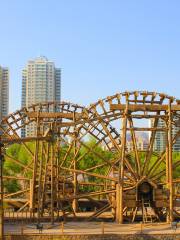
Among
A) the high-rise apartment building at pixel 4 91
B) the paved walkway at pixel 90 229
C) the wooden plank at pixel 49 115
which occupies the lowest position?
the paved walkway at pixel 90 229

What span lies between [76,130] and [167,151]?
716 centimetres

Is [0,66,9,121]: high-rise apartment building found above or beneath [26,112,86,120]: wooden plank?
above

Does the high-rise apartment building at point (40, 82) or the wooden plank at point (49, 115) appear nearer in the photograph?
the wooden plank at point (49, 115)

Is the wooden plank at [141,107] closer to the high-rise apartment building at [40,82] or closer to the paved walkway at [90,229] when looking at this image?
the paved walkway at [90,229]

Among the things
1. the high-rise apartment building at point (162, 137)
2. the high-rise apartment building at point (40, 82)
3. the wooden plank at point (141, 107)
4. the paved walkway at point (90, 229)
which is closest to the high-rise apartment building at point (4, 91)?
the high-rise apartment building at point (40, 82)

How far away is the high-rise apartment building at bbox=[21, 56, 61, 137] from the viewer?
14138 cm

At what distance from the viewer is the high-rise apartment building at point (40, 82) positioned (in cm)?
14138

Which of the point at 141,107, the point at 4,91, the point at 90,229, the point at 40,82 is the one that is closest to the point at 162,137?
the point at 4,91

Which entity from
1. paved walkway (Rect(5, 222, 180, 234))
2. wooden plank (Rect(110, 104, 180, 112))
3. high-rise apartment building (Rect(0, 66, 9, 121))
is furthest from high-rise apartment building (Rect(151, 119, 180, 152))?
high-rise apartment building (Rect(0, 66, 9, 121))

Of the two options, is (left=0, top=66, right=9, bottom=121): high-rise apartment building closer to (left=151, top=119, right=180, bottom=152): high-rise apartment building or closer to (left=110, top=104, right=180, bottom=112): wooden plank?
→ (left=151, top=119, right=180, bottom=152): high-rise apartment building

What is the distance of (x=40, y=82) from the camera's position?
14338 cm

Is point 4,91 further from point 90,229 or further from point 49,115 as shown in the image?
point 90,229

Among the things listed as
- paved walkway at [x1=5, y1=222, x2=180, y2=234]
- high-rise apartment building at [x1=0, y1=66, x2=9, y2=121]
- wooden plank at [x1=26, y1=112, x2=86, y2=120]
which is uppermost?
high-rise apartment building at [x1=0, y1=66, x2=9, y2=121]

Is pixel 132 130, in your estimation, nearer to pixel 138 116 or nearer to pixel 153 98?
pixel 138 116
